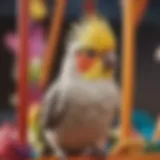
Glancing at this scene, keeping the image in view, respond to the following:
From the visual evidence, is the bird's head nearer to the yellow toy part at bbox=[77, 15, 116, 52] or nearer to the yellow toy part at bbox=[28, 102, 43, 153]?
the yellow toy part at bbox=[77, 15, 116, 52]

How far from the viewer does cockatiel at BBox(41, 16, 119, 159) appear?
1.03 metres

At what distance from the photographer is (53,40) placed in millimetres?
1077

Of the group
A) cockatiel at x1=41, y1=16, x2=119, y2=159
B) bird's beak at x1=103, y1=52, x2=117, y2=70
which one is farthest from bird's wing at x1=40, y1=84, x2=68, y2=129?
bird's beak at x1=103, y1=52, x2=117, y2=70

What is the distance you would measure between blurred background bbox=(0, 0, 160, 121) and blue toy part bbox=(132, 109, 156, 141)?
1 cm

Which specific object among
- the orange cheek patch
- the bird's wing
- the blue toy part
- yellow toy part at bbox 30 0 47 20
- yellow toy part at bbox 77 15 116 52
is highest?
yellow toy part at bbox 30 0 47 20

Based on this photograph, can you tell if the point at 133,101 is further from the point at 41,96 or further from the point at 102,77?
the point at 41,96

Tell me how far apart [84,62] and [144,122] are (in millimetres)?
183

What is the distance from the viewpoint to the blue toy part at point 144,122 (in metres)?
1.07

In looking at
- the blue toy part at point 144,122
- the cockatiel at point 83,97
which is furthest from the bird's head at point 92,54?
the blue toy part at point 144,122

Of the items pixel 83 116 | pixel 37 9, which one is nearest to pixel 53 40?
pixel 37 9

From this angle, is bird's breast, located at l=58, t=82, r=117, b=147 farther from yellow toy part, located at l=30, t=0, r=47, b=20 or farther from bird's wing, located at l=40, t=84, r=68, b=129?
yellow toy part, located at l=30, t=0, r=47, b=20

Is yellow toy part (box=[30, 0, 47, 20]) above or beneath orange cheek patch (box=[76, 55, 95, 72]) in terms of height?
above

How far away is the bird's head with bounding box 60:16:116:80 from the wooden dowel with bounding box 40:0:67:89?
35 millimetres

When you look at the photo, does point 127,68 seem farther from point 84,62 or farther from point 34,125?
point 34,125
